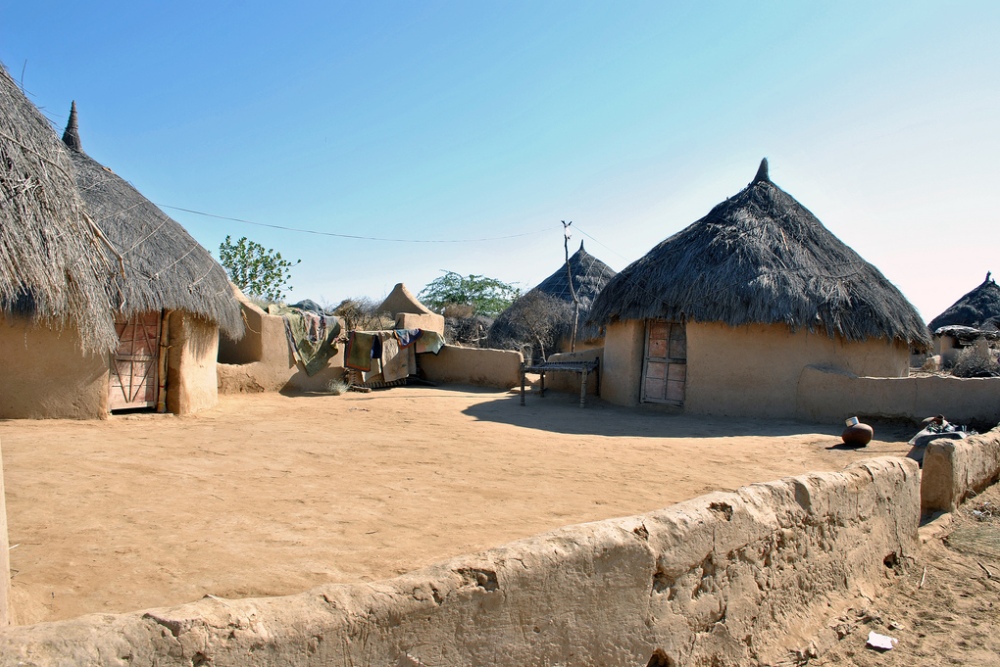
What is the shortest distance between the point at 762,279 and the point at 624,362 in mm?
2652

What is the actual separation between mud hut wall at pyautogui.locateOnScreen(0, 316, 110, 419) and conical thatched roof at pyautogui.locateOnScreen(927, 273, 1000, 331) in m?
27.7

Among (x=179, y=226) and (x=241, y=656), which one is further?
(x=179, y=226)

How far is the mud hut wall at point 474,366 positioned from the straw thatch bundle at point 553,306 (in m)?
3.98

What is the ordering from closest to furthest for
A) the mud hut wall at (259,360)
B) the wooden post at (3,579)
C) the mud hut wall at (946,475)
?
1. the wooden post at (3,579)
2. the mud hut wall at (946,475)
3. the mud hut wall at (259,360)

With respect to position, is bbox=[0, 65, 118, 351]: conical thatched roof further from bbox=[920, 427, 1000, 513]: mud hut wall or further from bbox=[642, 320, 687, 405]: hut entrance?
bbox=[642, 320, 687, 405]: hut entrance

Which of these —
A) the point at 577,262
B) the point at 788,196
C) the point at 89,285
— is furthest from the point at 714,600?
the point at 577,262

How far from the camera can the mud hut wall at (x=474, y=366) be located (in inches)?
513

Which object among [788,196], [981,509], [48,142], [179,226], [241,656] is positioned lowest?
[981,509]

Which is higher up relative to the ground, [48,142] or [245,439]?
[48,142]

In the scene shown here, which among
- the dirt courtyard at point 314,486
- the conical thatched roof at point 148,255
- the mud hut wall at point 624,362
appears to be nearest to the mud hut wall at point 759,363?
the dirt courtyard at point 314,486

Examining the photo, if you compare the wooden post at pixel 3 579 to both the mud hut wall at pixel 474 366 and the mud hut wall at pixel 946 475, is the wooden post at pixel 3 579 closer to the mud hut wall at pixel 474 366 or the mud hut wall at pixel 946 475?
the mud hut wall at pixel 946 475

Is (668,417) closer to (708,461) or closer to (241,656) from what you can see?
(708,461)

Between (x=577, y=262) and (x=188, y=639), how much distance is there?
19973mm

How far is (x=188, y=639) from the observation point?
1493 mm
